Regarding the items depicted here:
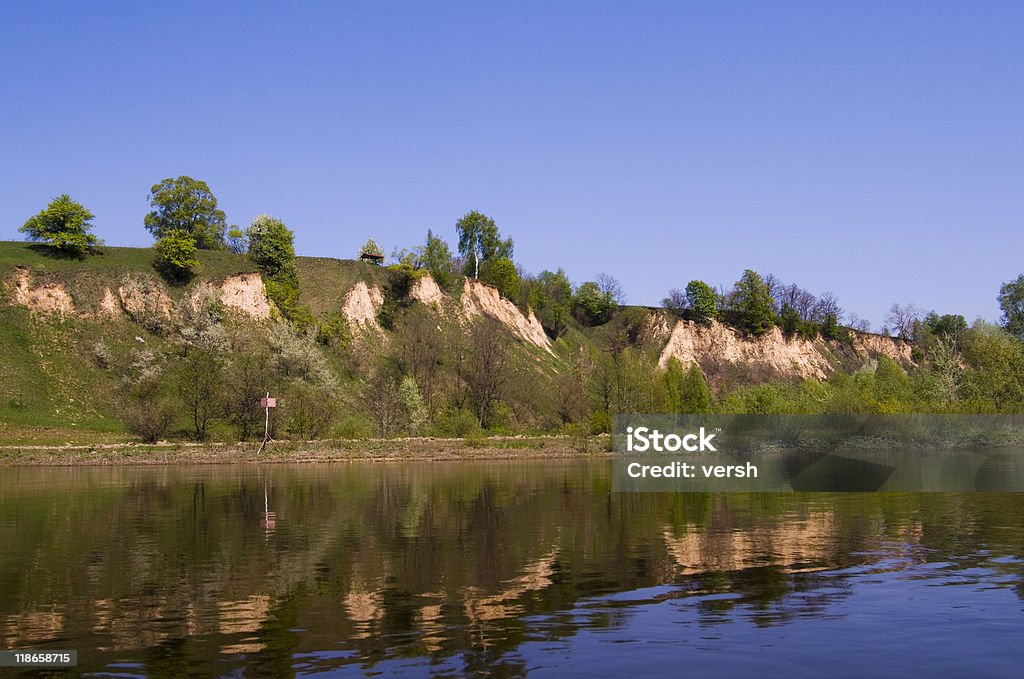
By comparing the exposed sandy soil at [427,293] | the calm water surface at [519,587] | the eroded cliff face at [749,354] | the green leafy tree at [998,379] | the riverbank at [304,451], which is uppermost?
the exposed sandy soil at [427,293]

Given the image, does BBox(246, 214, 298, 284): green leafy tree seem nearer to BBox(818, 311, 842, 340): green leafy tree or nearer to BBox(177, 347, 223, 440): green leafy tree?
BBox(177, 347, 223, 440): green leafy tree

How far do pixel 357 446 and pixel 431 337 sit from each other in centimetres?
4592

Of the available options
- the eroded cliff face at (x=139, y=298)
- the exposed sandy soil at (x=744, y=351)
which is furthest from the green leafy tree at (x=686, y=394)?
the eroded cliff face at (x=139, y=298)

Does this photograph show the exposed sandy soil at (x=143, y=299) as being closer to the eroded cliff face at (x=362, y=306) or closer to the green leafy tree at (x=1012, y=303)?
the eroded cliff face at (x=362, y=306)

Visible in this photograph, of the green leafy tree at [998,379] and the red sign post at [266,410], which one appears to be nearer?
the red sign post at [266,410]

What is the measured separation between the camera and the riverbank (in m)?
69.8

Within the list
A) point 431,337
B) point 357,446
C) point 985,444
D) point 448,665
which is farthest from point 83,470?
point 985,444

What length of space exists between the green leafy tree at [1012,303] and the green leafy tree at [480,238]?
303 feet

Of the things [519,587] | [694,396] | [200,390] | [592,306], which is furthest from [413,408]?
[592,306]

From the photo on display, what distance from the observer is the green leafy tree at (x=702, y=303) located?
175 m

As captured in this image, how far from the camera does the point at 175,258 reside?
121 metres

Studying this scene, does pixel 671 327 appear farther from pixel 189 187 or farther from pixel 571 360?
pixel 189 187

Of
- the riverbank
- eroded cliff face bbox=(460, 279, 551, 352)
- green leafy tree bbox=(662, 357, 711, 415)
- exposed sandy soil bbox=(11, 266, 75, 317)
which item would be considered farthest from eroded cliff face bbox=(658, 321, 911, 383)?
exposed sandy soil bbox=(11, 266, 75, 317)

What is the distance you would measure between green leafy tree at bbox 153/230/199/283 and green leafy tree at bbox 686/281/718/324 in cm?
9344
